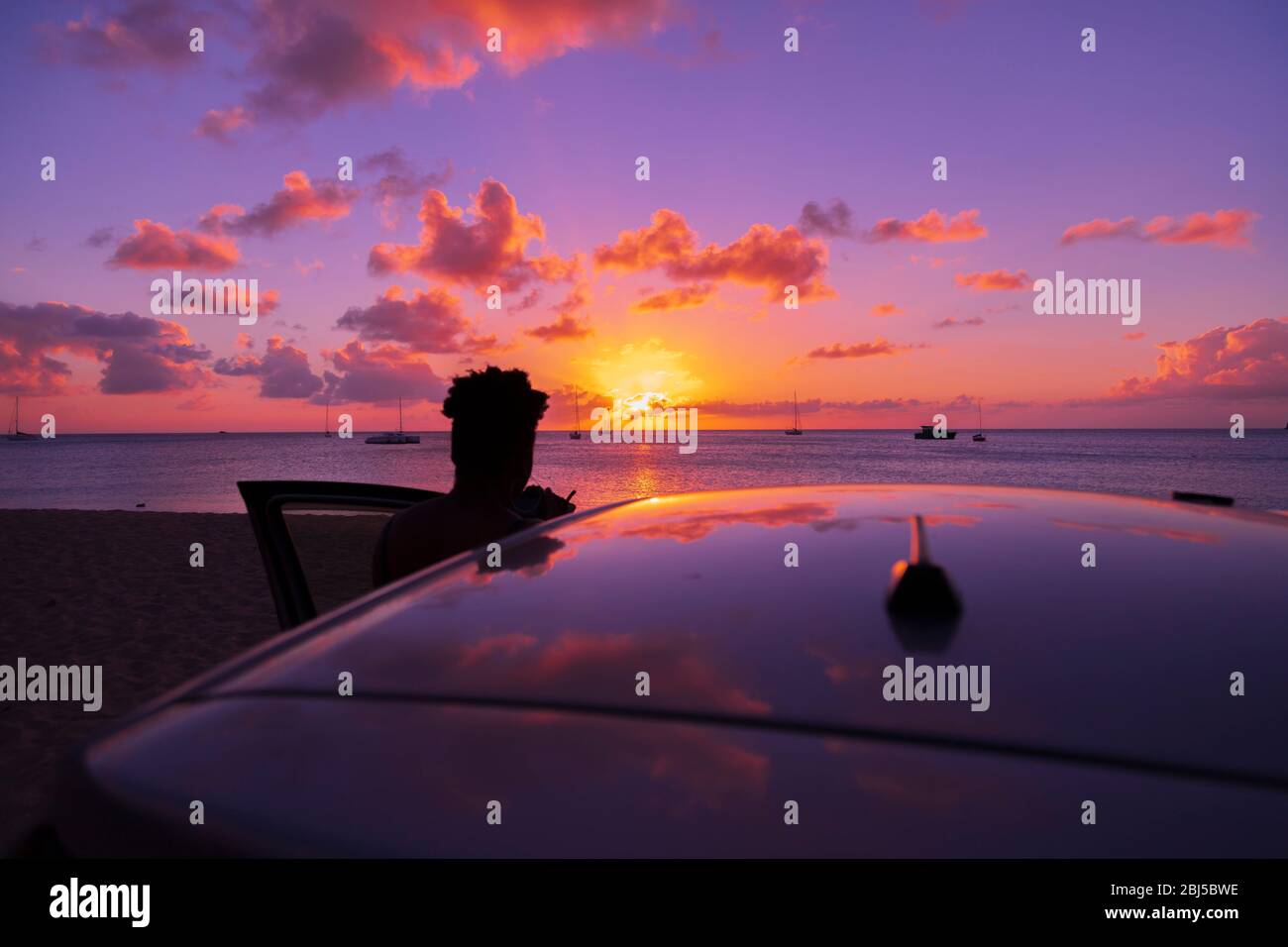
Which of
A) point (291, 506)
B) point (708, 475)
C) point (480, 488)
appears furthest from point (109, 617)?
point (708, 475)

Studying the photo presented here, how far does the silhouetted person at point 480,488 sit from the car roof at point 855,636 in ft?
5.86

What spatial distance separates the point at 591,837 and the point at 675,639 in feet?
1.43

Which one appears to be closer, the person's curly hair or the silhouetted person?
the silhouetted person

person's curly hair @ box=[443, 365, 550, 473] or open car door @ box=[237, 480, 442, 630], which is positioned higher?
person's curly hair @ box=[443, 365, 550, 473]

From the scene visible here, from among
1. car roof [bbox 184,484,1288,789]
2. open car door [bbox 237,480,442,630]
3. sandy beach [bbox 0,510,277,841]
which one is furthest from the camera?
sandy beach [bbox 0,510,277,841]

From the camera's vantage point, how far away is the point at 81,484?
54.3m

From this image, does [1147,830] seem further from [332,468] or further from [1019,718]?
[332,468]

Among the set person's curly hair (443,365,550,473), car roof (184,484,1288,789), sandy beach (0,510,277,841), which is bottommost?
sandy beach (0,510,277,841)

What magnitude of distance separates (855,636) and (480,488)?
2903 millimetres

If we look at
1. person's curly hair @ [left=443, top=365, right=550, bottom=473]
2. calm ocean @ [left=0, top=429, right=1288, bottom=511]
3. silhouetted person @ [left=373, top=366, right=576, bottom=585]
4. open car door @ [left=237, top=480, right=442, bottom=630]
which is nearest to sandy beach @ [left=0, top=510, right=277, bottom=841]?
open car door @ [left=237, top=480, right=442, bottom=630]

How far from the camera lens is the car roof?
90 cm

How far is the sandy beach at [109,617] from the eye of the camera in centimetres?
579

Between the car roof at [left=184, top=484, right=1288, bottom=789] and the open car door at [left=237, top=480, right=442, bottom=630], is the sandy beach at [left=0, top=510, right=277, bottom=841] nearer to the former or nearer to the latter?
the open car door at [left=237, top=480, right=442, bottom=630]

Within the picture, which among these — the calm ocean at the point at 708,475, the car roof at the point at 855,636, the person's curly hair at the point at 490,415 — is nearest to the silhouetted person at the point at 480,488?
the person's curly hair at the point at 490,415
